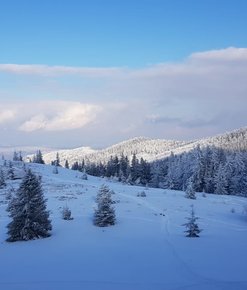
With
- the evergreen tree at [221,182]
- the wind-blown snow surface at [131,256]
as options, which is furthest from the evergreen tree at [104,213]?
the evergreen tree at [221,182]

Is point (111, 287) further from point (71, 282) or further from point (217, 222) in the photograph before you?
point (217, 222)

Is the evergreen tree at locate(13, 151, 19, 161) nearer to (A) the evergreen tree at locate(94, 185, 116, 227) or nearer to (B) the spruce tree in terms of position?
(A) the evergreen tree at locate(94, 185, 116, 227)

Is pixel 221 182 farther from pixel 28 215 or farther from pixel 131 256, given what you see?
pixel 131 256

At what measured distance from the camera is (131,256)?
19438 mm

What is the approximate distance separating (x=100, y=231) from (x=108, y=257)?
6796mm

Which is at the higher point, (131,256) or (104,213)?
(104,213)

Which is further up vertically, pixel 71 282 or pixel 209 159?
pixel 209 159

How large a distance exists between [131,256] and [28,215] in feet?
29.5

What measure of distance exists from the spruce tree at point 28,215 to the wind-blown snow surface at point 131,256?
0.95 meters

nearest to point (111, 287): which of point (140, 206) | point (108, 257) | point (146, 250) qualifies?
point (108, 257)

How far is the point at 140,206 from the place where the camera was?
124 feet

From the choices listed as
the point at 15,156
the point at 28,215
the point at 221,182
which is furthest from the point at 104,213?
the point at 15,156

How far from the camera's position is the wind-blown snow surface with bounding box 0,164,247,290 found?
15383 mm

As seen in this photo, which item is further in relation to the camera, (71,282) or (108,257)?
(108,257)
